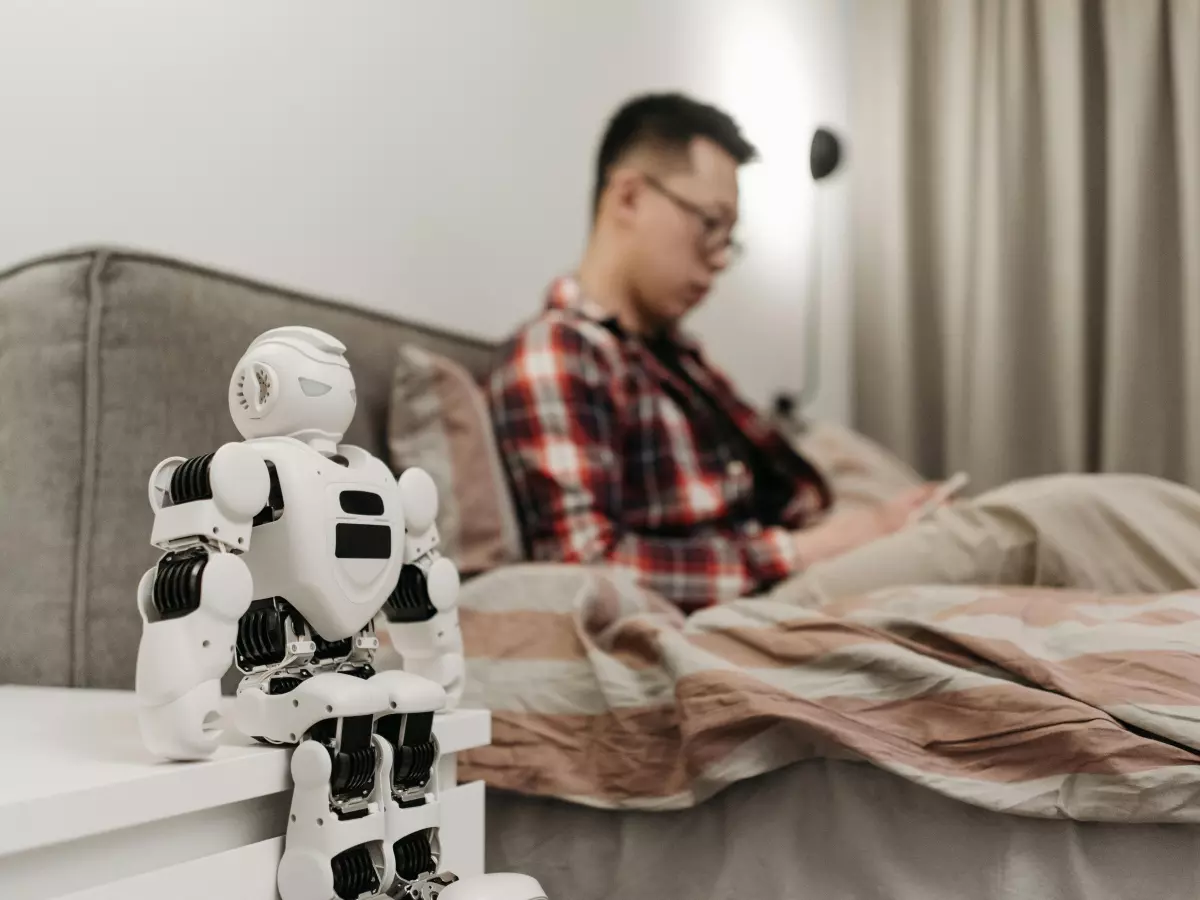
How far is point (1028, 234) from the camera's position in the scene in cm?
226

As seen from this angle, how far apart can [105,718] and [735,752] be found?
443 mm

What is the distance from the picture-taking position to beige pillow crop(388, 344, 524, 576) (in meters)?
1.12

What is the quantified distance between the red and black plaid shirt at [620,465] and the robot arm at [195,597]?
574 millimetres

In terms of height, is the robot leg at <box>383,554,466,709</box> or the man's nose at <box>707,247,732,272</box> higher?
the man's nose at <box>707,247,732,272</box>

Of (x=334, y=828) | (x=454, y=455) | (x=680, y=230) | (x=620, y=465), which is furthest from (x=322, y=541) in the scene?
(x=680, y=230)

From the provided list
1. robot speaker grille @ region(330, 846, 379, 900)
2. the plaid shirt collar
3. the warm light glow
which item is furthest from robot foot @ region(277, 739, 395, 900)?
the warm light glow

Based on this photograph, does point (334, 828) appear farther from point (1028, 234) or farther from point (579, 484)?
point (1028, 234)

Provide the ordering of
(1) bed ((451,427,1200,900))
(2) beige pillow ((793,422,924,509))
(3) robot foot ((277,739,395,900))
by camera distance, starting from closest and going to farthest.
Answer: (3) robot foot ((277,739,395,900))
(1) bed ((451,427,1200,900))
(2) beige pillow ((793,422,924,509))

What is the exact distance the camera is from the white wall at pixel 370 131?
3.44 feet

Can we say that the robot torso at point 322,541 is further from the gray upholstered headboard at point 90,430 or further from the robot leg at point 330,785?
the gray upholstered headboard at point 90,430

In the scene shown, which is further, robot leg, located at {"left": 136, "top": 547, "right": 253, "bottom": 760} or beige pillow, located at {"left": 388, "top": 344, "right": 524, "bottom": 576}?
beige pillow, located at {"left": 388, "top": 344, "right": 524, "bottom": 576}

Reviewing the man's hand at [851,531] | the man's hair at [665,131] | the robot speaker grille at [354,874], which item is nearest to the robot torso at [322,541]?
the robot speaker grille at [354,874]

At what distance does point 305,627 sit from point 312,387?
15cm

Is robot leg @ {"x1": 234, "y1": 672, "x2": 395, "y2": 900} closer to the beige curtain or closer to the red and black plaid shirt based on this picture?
the red and black plaid shirt
